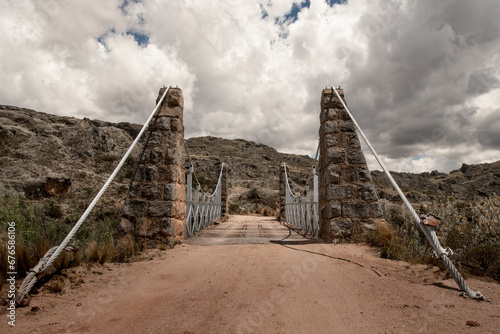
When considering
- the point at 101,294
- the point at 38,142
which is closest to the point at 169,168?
the point at 101,294

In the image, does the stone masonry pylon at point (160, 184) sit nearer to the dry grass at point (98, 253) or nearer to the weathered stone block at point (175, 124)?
the weathered stone block at point (175, 124)

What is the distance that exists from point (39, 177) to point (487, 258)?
16961 mm

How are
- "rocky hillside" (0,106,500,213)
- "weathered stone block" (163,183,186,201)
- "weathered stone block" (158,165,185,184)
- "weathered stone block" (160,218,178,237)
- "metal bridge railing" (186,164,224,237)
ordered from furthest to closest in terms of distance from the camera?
"rocky hillside" (0,106,500,213) < "metal bridge railing" (186,164,224,237) < "weathered stone block" (158,165,185,184) < "weathered stone block" (163,183,186,201) < "weathered stone block" (160,218,178,237)

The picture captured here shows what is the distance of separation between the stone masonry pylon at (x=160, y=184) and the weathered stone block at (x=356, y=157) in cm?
335

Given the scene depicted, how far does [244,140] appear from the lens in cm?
8912

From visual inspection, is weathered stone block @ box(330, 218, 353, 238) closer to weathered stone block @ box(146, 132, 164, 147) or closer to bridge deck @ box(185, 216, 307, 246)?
bridge deck @ box(185, 216, 307, 246)

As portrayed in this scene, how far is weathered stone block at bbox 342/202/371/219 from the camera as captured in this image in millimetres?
5117

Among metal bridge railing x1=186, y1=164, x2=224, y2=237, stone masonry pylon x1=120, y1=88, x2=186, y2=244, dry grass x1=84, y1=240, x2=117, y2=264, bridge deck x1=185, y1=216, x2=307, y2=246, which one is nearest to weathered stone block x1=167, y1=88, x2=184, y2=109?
stone masonry pylon x1=120, y1=88, x2=186, y2=244

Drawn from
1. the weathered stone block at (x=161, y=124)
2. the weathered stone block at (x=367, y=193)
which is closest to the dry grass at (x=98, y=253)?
the weathered stone block at (x=161, y=124)

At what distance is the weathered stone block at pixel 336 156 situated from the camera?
17.6 ft

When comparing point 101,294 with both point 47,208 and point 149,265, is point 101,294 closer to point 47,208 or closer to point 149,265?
point 149,265

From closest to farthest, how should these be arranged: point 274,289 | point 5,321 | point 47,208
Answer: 1. point 5,321
2. point 274,289
3. point 47,208

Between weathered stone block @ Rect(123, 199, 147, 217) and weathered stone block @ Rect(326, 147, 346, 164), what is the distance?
3.58 m

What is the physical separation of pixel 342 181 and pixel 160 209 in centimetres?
343
